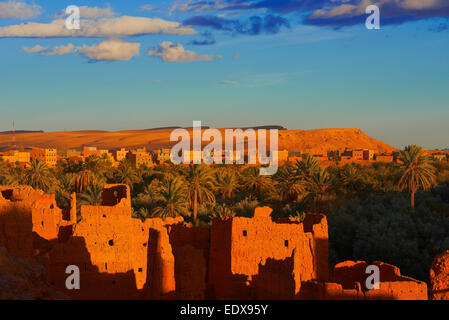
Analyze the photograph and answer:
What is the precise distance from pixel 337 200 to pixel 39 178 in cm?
2293

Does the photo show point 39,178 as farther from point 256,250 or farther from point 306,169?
point 256,250

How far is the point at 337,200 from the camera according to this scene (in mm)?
42094

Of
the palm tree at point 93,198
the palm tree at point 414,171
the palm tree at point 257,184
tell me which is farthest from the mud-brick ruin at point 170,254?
the palm tree at point 257,184

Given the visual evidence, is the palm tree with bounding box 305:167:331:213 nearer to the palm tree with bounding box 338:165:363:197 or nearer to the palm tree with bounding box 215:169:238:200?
the palm tree with bounding box 338:165:363:197

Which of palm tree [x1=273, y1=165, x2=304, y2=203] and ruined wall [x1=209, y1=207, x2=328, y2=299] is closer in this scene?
ruined wall [x1=209, y1=207, x2=328, y2=299]

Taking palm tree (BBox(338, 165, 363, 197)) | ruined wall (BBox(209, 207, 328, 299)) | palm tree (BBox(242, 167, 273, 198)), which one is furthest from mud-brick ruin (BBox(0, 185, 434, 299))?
palm tree (BBox(242, 167, 273, 198))

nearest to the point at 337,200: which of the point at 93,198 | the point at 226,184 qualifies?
the point at 226,184

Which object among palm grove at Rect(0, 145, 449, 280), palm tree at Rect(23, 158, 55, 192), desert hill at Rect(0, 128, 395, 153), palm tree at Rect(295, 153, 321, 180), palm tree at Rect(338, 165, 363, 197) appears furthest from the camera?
desert hill at Rect(0, 128, 395, 153)

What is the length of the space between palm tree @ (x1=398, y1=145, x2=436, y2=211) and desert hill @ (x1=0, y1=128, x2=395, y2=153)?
296 ft

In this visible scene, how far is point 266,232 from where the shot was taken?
1942cm

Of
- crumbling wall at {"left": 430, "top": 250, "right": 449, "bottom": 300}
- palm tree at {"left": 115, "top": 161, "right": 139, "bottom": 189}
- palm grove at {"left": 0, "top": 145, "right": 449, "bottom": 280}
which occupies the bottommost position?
crumbling wall at {"left": 430, "top": 250, "right": 449, "bottom": 300}

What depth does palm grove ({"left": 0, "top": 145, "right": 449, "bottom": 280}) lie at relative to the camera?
32250 millimetres
